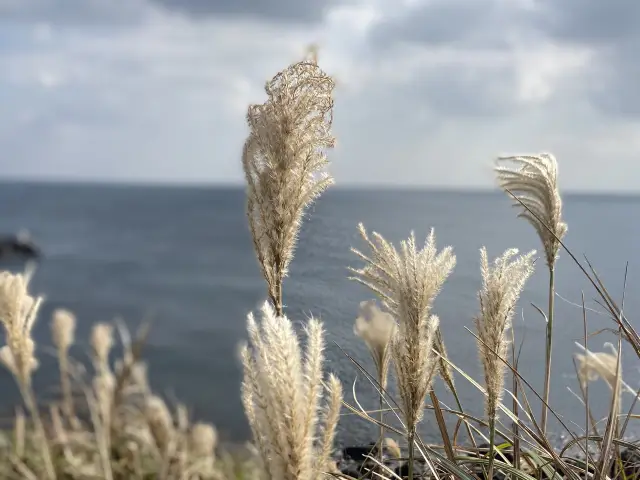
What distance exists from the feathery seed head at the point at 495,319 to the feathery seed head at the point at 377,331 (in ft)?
0.73

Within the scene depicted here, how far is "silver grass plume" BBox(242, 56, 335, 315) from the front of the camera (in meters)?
1.66

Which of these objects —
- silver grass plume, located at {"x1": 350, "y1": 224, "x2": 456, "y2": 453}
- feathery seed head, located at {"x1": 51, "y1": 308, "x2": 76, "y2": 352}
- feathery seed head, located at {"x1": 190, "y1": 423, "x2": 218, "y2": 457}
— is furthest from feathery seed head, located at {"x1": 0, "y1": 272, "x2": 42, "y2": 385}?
silver grass plume, located at {"x1": 350, "y1": 224, "x2": 456, "y2": 453}

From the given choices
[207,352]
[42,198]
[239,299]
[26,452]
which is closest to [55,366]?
[207,352]

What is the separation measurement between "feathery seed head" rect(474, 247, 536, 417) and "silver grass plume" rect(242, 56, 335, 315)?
49cm

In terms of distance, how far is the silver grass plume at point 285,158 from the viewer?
5.45ft

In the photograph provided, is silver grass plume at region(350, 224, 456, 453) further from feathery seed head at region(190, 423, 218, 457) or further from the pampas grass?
feathery seed head at region(190, 423, 218, 457)

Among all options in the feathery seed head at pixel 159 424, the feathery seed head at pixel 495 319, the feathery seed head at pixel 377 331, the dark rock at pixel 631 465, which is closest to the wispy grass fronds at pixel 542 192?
the dark rock at pixel 631 465

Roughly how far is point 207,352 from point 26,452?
17.8 metres

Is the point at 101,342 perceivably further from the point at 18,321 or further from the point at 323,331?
the point at 323,331

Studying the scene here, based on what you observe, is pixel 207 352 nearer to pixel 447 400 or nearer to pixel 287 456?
pixel 447 400

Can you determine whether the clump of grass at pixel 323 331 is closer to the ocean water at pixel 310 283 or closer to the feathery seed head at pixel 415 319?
the feathery seed head at pixel 415 319

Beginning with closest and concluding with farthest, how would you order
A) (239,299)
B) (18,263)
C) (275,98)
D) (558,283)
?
(275,98), (558,283), (239,299), (18,263)

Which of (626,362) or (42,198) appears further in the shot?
(42,198)

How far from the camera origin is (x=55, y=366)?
18.8 metres
